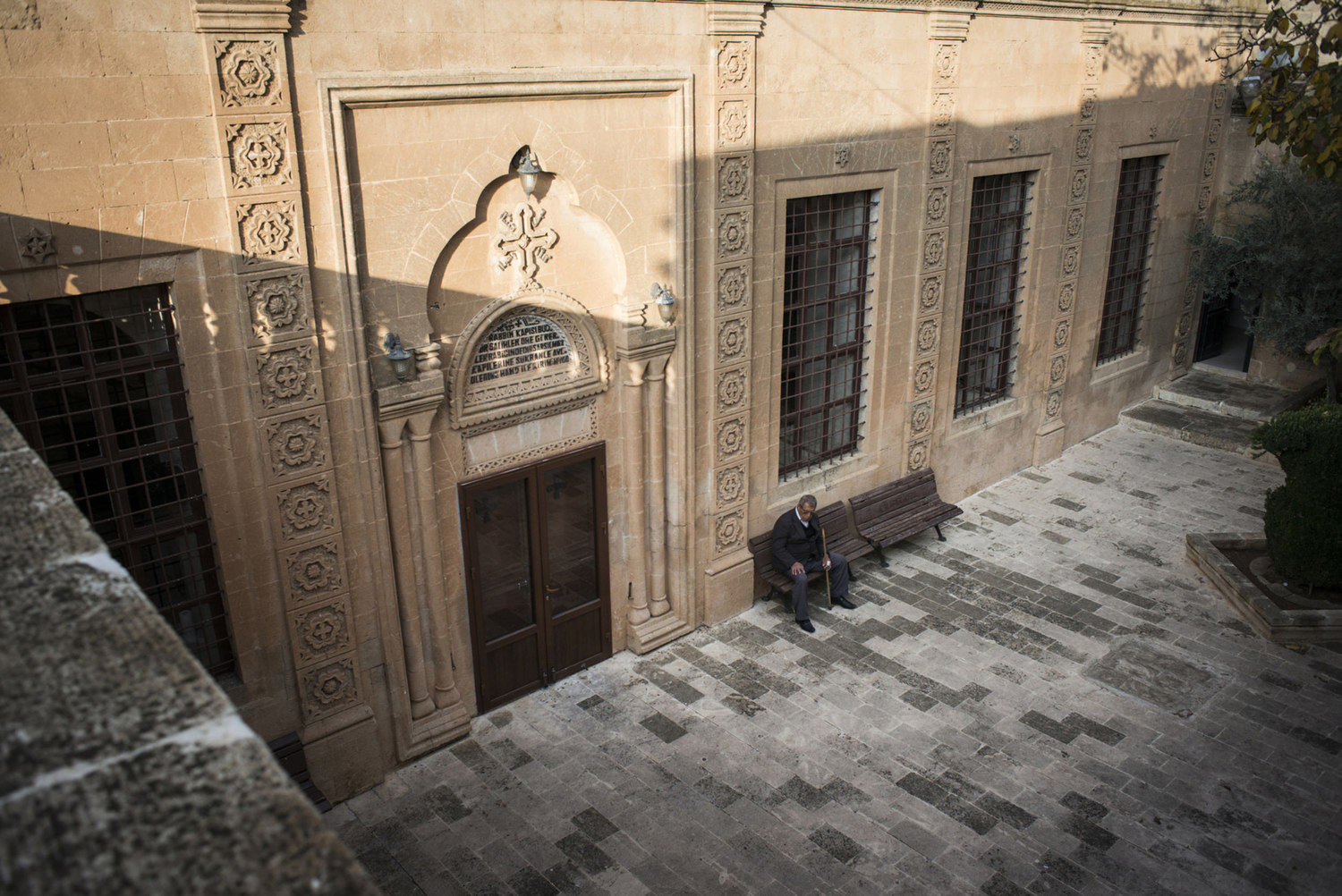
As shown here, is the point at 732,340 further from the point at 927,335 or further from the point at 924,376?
the point at 924,376

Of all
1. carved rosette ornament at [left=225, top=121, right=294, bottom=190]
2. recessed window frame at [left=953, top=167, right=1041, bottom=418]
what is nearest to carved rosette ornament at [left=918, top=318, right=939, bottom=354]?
recessed window frame at [left=953, top=167, right=1041, bottom=418]

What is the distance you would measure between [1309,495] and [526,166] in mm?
8130

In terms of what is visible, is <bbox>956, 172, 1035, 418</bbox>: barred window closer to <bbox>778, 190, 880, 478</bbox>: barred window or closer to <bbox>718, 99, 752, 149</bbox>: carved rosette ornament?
<bbox>778, 190, 880, 478</bbox>: barred window

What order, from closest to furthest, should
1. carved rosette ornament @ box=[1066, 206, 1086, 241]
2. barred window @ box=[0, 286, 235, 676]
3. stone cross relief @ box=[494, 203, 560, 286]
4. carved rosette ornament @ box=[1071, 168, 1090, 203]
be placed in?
barred window @ box=[0, 286, 235, 676]
stone cross relief @ box=[494, 203, 560, 286]
carved rosette ornament @ box=[1071, 168, 1090, 203]
carved rosette ornament @ box=[1066, 206, 1086, 241]

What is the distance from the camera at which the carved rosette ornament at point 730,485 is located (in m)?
10.0

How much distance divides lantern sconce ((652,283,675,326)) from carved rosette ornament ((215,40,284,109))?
142 inches

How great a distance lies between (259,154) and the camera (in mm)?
6309

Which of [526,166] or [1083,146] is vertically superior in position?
[1083,146]

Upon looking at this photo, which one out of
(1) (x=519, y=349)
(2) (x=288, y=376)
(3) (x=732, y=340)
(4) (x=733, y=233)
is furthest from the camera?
(3) (x=732, y=340)

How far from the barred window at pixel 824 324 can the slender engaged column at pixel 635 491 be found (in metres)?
1.92

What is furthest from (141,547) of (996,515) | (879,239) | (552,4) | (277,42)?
(996,515)

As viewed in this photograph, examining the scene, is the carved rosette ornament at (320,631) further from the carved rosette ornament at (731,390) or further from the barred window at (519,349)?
the carved rosette ornament at (731,390)

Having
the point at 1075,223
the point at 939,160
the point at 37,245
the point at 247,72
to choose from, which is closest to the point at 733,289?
the point at 939,160

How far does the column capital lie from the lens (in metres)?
5.86
